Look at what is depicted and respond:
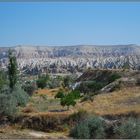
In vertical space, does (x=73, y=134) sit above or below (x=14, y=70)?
below

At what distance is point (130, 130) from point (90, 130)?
271cm

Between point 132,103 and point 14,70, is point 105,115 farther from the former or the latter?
point 14,70

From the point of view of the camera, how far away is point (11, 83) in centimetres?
4481

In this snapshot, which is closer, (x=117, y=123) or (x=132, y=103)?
(x=117, y=123)

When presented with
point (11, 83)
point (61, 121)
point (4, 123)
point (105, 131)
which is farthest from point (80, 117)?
point (11, 83)

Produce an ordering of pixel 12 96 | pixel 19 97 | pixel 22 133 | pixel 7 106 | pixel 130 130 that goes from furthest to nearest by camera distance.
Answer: pixel 19 97
pixel 12 96
pixel 7 106
pixel 22 133
pixel 130 130

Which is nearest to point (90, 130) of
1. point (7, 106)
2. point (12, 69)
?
point (7, 106)

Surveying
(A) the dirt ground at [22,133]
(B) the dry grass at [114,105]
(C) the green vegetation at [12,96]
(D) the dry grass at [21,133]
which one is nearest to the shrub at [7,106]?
(C) the green vegetation at [12,96]

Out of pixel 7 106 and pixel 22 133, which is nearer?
pixel 22 133

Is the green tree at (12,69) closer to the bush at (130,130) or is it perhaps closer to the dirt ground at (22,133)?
the dirt ground at (22,133)

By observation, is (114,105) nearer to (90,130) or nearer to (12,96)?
(12,96)

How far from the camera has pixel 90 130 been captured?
2392 cm

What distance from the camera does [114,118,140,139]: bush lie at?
21.9 meters

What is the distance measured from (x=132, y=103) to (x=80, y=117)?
7073 millimetres
